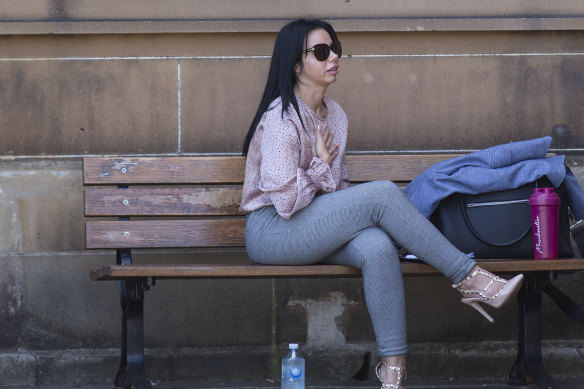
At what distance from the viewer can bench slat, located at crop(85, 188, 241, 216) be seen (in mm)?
3957

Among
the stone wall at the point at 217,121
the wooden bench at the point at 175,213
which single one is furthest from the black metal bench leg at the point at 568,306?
the stone wall at the point at 217,121

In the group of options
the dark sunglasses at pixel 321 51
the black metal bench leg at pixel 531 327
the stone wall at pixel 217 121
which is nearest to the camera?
the dark sunglasses at pixel 321 51

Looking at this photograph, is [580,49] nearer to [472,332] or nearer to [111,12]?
[472,332]

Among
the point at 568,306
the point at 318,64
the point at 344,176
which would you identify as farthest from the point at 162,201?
the point at 568,306

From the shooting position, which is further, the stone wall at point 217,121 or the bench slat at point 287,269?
the stone wall at point 217,121

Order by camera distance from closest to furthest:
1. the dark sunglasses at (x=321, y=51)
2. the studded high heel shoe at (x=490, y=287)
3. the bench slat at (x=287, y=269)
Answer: the studded high heel shoe at (x=490, y=287) → the bench slat at (x=287, y=269) → the dark sunglasses at (x=321, y=51)

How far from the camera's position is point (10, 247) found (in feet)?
14.7

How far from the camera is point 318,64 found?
12.5 ft

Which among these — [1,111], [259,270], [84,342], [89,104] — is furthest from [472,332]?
[1,111]

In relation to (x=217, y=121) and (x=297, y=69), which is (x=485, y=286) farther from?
(x=217, y=121)

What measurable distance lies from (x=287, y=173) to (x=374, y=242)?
48cm

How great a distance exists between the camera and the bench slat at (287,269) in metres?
3.43

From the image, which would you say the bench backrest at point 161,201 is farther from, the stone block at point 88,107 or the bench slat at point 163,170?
the stone block at point 88,107

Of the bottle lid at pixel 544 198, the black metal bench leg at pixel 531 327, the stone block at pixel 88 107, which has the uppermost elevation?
the stone block at pixel 88 107
